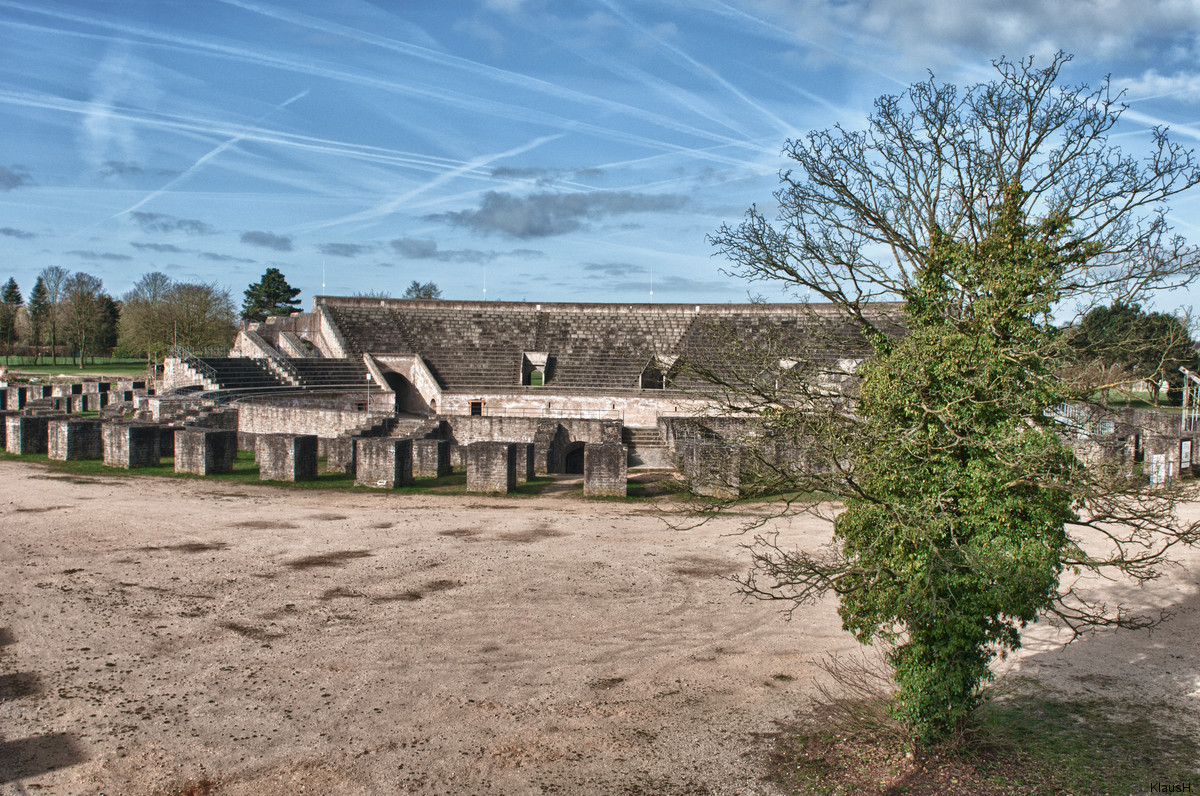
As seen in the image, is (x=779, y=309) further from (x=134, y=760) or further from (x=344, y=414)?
(x=134, y=760)

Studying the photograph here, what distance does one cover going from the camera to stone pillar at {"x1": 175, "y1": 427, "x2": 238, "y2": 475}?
17.6 metres

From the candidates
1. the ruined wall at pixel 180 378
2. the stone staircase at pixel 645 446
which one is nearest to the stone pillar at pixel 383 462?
the stone staircase at pixel 645 446

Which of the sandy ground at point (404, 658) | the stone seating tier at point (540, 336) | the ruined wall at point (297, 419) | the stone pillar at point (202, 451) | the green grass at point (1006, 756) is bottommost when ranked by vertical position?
the green grass at point (1006, 756)

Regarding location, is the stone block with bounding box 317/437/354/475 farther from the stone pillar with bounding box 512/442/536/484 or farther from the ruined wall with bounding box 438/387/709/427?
the ruined wall with bounding box 438/387/709/427

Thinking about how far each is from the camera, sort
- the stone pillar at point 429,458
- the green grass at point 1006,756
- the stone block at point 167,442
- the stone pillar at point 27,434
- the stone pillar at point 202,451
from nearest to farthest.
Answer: the green grass at point 1006,756, the stone pillar at point 202,451, the stone pillar at point 429,458, the stone block at point 167,442, the stone pillar at point 27,434

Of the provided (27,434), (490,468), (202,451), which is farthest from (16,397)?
(490,468)

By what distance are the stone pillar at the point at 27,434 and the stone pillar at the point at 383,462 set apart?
904 cm

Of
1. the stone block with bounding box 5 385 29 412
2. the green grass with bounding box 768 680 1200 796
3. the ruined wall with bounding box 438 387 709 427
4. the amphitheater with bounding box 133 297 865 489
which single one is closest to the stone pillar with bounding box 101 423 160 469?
the amphitheater with bounding box 133 297 865 489

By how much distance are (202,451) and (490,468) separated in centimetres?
678

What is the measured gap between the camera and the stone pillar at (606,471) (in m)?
16.9

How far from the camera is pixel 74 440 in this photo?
62.1 ft

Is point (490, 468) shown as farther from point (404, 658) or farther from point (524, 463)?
point (404, 658)

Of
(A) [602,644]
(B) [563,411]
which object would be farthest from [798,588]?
(B) [563,411]

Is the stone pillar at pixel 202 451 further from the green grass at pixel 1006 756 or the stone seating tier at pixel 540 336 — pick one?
the green grass at pixel 1006 756
